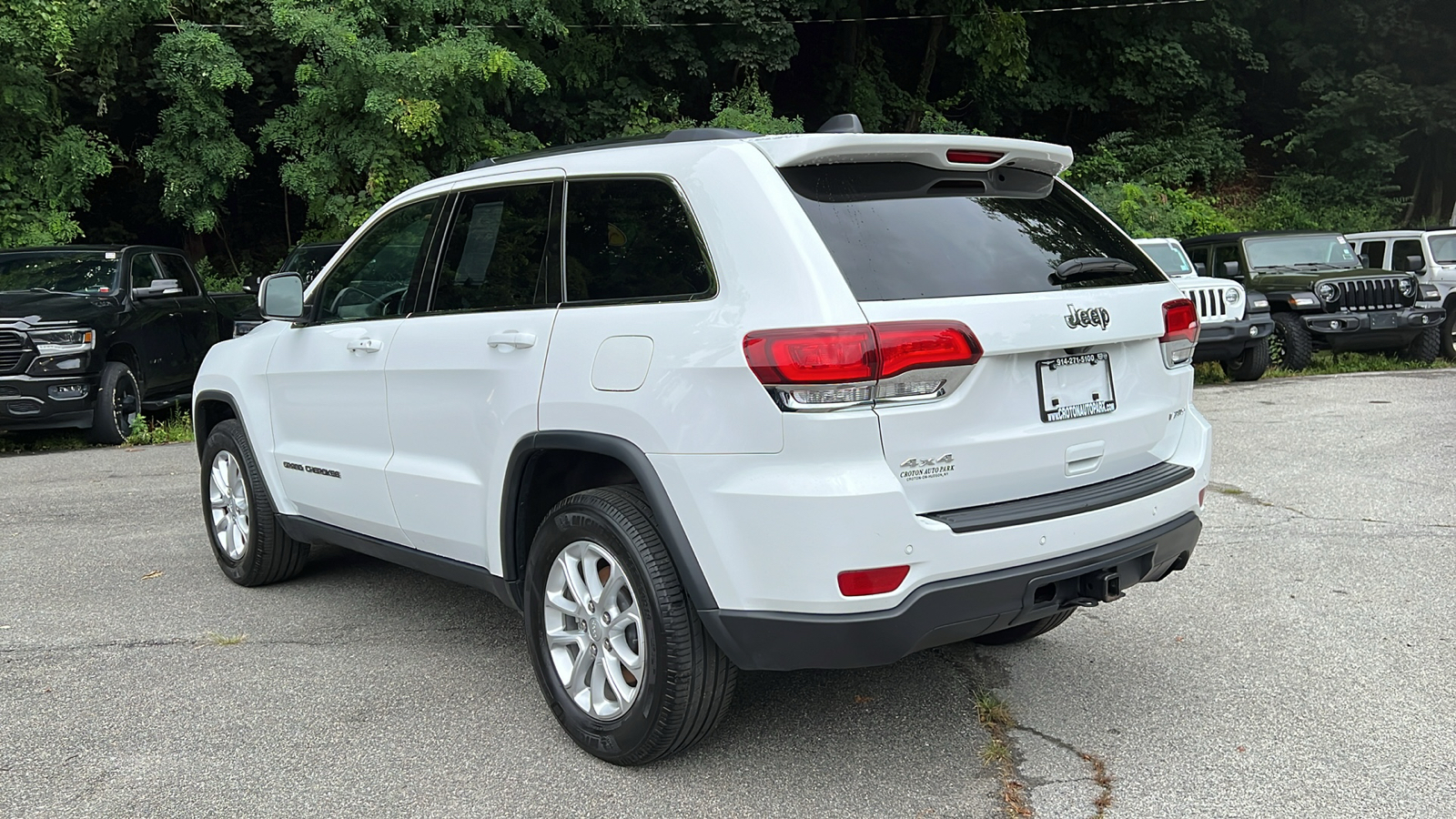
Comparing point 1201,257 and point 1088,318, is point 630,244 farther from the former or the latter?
point 1201,257

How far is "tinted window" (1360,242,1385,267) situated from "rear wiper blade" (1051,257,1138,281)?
14624mm

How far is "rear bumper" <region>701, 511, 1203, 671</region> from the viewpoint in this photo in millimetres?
3039

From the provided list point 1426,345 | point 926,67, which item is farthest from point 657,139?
point 926,67

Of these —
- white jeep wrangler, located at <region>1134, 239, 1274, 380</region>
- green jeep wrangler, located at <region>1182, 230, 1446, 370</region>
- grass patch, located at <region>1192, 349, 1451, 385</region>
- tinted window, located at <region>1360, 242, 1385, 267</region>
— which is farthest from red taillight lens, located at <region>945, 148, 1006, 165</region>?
tinted window, located at <region>1360, 242, 1385, 267</region>

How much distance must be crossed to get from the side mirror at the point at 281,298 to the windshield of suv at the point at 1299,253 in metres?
12.6

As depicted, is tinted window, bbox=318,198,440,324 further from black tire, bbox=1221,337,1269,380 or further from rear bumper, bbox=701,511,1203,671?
black tire, bbox=1221,337,1269,380

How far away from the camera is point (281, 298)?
4820 mm

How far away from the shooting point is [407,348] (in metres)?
4.27

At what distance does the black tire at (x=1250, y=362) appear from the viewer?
13.4 metres

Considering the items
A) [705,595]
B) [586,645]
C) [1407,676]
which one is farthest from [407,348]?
[1407,676]

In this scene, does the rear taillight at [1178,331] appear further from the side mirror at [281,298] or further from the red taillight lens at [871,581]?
the side mirror at [281,298]

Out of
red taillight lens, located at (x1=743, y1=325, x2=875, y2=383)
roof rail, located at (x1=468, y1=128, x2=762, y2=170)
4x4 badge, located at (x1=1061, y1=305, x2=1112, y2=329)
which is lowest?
red taillight lens, located at (x1=743, y1=325, x2=875, y2=383)

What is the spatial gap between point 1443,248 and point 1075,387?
49.2ft

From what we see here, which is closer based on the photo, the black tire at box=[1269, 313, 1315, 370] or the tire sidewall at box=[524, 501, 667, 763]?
the tire sidewall at box=[524, 501, 667, 763]
